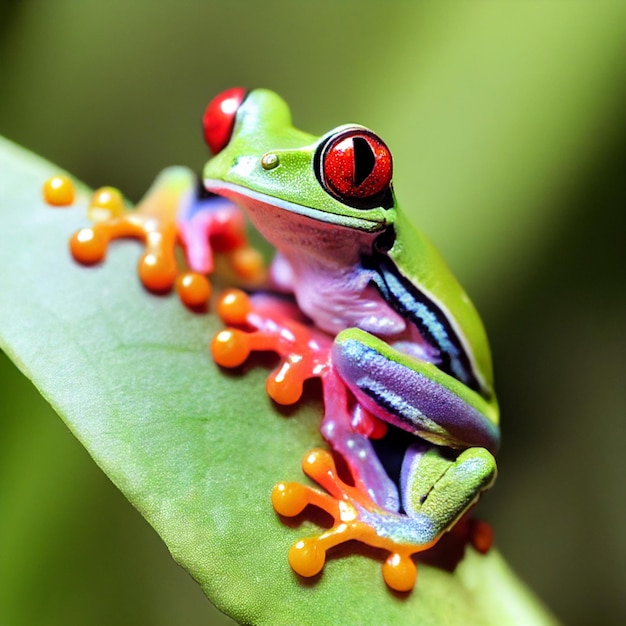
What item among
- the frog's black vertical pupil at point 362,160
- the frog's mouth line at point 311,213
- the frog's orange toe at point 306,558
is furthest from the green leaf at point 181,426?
the frog's black vertical pupil at point 362,160

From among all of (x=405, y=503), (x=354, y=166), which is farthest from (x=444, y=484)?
(x=354, y=166)

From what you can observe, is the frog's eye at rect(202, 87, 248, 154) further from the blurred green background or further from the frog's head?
the blurred green background

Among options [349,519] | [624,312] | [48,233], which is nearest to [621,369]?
[624,312]

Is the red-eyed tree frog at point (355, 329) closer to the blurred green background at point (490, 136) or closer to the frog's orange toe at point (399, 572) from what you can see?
the frog's orange toe at point (399, 572)

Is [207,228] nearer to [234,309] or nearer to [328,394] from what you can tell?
[234,309]

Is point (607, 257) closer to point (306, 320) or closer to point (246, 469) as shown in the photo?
point (306, 320)

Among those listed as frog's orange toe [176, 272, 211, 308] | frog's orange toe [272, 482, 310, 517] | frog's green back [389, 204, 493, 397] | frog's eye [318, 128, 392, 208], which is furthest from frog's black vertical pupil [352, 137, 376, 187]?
frog's orange toe [272, 482, 310, 517]
